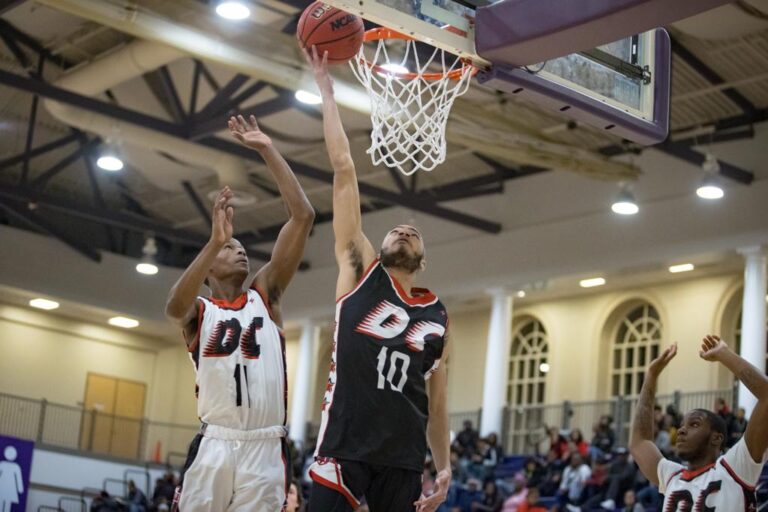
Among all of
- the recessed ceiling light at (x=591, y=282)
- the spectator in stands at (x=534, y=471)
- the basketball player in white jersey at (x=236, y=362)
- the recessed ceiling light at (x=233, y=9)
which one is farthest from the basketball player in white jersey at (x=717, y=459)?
the recessed ceiling light at (x=591, y=282)

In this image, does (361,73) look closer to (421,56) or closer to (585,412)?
(421,56)

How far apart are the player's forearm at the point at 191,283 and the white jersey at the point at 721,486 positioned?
9.87ft

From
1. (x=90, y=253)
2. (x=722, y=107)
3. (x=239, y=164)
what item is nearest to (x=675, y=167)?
(x=722, y=107)

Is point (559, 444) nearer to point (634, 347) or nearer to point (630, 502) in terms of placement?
point (630, 502)

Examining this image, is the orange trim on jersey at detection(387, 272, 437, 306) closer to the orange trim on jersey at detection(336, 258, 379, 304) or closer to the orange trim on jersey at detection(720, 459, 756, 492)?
the orange trim on jersey at detection(336, 258, 379, 304)

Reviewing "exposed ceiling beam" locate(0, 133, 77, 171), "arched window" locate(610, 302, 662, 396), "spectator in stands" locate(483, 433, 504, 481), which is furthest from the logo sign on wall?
"arched window" locate(610, 302, 662, 396)

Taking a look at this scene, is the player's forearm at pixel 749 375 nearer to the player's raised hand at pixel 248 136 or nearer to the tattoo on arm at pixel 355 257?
the tattoo on arm at pixel 355 257

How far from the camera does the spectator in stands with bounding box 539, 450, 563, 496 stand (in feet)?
73.9

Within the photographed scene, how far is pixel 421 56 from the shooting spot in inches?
751

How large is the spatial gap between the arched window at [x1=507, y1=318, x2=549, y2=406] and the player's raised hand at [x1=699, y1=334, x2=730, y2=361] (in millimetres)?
22790

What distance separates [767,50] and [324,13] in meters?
14.4

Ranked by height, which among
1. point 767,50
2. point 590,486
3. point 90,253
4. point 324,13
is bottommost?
point 590,486

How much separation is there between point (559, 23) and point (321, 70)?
4.48ft

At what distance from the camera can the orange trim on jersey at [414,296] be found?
20.6 feet
